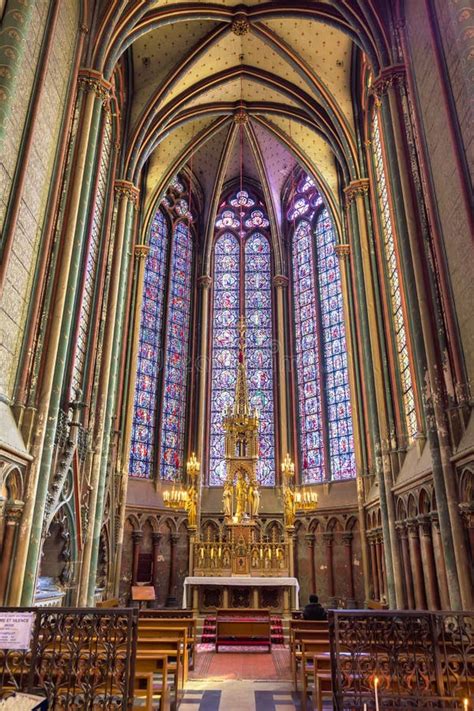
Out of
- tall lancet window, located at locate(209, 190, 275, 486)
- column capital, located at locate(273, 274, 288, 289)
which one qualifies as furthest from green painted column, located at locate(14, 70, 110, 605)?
column capital, located at locate(273, 274, 288, 289)

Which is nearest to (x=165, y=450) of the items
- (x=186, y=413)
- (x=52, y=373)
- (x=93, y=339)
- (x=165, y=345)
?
(x=186, y=413)

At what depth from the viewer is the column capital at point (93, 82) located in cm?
1251

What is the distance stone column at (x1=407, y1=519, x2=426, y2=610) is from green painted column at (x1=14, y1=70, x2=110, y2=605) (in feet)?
23.4

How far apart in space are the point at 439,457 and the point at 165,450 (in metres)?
12.4

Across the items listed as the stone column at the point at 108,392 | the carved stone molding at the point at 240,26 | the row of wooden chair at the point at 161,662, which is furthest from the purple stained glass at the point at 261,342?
the row of wooden chair at the point at 161,662

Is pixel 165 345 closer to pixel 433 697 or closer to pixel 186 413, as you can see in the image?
pixel 186 413

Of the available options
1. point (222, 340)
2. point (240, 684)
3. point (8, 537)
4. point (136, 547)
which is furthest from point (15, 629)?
point (222, 340)

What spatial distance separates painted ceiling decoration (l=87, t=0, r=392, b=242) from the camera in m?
14.1

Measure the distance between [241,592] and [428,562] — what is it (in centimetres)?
573

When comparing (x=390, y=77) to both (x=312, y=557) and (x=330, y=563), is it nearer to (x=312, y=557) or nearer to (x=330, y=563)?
(x=330, y=563)

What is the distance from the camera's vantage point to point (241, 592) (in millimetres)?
A: 14133

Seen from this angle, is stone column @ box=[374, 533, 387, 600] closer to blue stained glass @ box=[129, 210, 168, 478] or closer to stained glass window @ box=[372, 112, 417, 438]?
stained glass window @ box=[372, 112, 417, 438]

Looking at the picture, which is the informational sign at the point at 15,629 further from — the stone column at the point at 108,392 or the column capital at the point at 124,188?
the column capital at the point at 124,188

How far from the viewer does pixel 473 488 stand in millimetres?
8211
